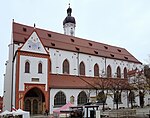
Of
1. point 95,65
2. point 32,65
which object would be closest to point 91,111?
point 32,65

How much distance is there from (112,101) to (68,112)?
21.4m

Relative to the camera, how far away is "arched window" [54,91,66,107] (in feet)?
126

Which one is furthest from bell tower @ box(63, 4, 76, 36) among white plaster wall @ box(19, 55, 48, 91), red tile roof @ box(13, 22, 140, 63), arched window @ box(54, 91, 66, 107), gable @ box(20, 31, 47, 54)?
arched window @ box(54, 91, 66, 107)

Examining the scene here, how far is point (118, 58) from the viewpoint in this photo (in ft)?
191

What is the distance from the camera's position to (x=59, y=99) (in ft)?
127

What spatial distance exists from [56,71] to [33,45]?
350 inches

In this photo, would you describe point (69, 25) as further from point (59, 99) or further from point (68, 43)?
point (59, 99)

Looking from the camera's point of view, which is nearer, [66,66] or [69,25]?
[66,66]

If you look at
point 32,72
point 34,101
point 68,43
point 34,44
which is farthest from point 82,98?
point 34,44

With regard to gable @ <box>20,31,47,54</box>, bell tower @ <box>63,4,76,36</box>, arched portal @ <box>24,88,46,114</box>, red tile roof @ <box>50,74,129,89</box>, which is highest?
bell tower @ <box>63,4,76,36</box>

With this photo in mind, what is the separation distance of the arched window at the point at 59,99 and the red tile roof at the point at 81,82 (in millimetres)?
1263

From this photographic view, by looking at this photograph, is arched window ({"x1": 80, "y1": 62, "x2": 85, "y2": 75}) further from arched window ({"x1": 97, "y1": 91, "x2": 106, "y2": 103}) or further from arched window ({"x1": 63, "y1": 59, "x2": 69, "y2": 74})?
arched window ({"x1": 97, "y1": 91, "x2": 106, "y2": 103})

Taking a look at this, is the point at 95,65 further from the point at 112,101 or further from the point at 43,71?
the point at 43,71

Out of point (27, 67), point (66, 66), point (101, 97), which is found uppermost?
point (66, 66)
